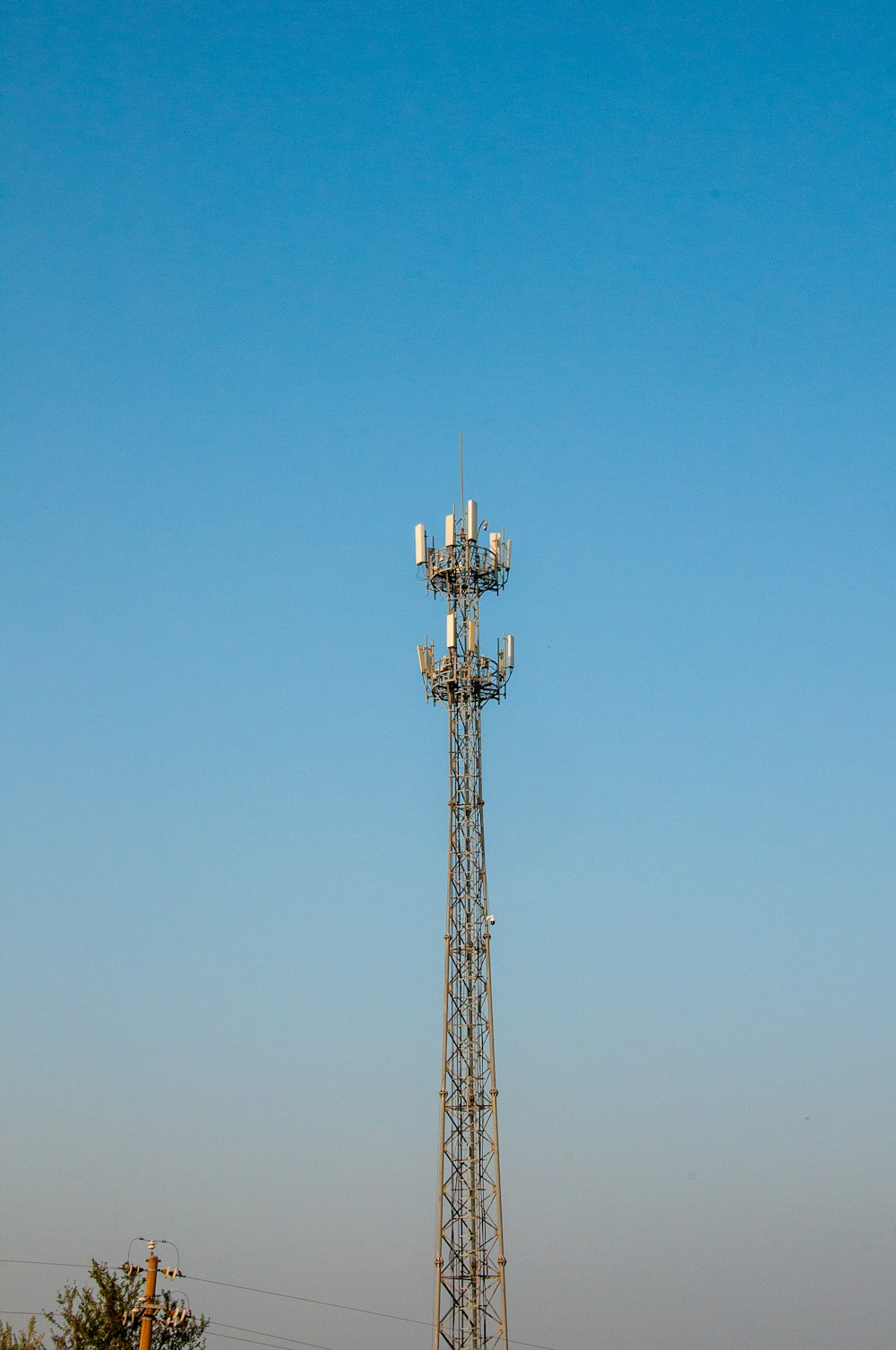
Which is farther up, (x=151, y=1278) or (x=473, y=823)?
(x=473, y=823)

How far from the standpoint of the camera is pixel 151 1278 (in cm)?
3212

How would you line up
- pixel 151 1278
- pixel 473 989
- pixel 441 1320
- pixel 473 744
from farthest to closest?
pixel 473 744 → pixel 473 989 → pixel 441 1320 → pixel 151 1278

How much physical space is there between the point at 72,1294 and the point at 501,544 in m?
26.0

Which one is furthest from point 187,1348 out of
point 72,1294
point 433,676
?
point 433,676

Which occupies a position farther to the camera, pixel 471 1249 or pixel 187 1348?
pixel 187 1348

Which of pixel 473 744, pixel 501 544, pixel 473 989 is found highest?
pixel 501 544

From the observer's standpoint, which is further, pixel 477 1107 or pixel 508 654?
pixel 508 654

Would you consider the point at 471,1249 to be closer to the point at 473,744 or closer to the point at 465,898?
the point at 465,898

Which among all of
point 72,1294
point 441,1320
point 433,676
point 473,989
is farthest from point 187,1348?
point 433,676

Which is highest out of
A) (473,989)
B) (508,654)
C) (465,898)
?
(508,654)

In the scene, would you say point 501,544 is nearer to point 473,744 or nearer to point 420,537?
point 420,537

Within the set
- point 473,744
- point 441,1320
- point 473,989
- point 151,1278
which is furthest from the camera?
point 473,744

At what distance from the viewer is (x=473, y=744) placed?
4156cm

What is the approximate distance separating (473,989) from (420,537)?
13900 millimetres
